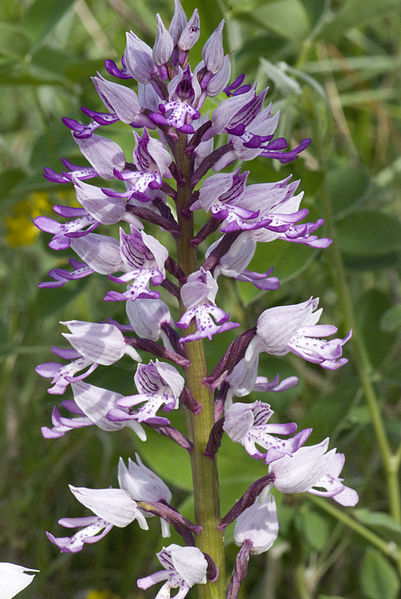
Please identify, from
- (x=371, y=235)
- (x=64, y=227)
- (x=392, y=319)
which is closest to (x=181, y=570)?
(x=64, y=227)

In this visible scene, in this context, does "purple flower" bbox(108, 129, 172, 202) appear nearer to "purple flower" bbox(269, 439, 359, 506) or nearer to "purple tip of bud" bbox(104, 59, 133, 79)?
"purple tip of bud" bbox(104, 59, 133, 79)

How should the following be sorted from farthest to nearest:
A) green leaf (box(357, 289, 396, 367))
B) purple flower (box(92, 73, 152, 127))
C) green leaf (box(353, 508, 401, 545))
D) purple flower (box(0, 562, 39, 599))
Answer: green leaf (box(357, 289, 396, 367)), green leaf (box(353, 508, 401, 545)), purple flower (box(92, 73, 152, 127)), purple flower (box(0, 562, 39, 599))

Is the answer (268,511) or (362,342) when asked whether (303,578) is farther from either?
(268,511)

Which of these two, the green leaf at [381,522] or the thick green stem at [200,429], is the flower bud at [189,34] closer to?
the thick green stem at [200,429]

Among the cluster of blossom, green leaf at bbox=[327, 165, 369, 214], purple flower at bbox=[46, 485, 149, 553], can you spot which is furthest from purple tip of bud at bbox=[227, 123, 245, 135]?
green leaf at bbox=[327, 165, 369, 214]

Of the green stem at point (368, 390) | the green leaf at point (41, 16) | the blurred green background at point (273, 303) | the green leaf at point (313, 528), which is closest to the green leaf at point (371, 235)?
the blurred green background at point (273, 303)

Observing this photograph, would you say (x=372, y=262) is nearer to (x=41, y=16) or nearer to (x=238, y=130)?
(x=41, y=16)

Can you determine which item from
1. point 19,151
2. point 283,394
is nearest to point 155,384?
point 283,394

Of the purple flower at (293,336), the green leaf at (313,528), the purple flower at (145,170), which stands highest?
the purple flower at (145,170)
